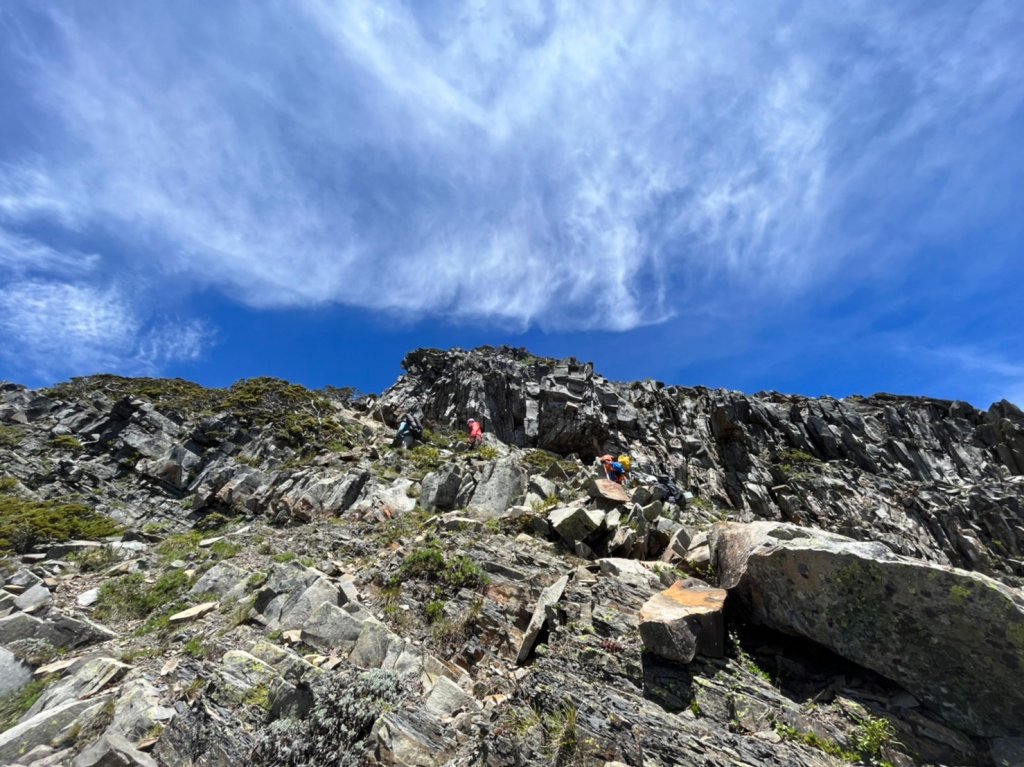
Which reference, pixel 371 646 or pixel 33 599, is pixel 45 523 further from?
pixel 371 646

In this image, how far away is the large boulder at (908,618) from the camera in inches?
199

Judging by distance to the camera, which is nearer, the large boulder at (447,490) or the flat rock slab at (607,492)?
the flat rock slab at (607,492)

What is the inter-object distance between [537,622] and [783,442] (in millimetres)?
58517

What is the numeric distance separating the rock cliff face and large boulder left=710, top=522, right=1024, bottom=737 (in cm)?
3513

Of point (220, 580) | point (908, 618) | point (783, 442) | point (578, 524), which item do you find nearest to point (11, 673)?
point (220, 580)

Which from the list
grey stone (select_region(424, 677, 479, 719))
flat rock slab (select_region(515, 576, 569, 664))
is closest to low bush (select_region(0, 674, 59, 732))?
grey stone (select_region(424, 677, 479, 719))

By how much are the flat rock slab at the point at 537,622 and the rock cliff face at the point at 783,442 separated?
3416 centimetres

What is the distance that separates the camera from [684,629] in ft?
20.6

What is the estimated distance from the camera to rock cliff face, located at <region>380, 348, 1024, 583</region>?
4328 cm

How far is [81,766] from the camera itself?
549 centimetres

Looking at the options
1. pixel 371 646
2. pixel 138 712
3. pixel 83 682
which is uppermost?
pixel 371 646

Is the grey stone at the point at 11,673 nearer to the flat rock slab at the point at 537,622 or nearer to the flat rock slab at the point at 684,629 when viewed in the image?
the flat rock slab at the point at 537,622

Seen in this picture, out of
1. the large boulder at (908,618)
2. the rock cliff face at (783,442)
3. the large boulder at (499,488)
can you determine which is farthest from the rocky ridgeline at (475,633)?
the rock cliff face at (783,442)

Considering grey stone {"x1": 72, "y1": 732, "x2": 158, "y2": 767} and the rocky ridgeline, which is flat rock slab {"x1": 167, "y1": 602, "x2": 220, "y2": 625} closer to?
the rocky ridgeline
